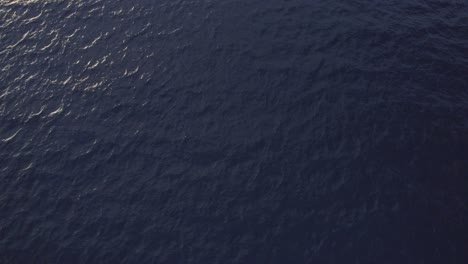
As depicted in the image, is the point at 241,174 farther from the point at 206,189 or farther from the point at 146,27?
the point at 146,27

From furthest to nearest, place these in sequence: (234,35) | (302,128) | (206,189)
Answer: (234,35), (302,128), (206,189)

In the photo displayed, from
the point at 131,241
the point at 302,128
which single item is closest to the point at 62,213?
the point at 131,241

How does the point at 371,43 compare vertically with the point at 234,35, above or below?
below

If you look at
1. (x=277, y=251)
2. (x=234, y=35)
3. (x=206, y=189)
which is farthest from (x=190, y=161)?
(x=234, y=35)

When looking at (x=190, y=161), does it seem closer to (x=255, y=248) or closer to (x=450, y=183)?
(x=255, y=248)

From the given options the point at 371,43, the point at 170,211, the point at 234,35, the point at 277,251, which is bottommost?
the point at 277,251

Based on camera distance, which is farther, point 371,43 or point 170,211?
point 371,43

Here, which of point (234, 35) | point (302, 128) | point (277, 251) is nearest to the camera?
point (277, 251)
